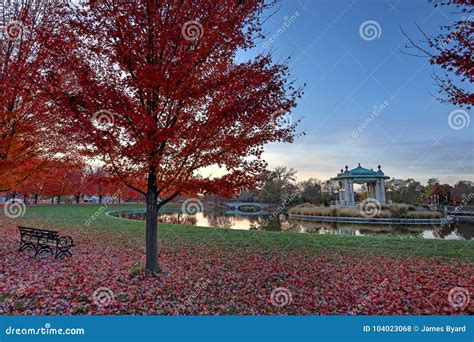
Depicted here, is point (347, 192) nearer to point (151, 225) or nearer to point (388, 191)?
point (388, 191)

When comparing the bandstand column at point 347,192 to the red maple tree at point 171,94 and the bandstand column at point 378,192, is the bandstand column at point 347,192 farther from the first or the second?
the red maple tree at point 171,94

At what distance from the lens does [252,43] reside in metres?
6.21

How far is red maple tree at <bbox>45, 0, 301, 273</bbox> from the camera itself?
5.54 m

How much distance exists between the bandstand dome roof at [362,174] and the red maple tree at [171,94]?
27.4 m

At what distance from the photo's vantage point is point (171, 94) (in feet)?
18.7

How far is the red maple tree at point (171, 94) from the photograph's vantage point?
5.54m

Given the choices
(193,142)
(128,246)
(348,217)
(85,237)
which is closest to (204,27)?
(193,142)

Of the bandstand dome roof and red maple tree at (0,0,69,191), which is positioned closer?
red maple tree at (0,0,69,191)

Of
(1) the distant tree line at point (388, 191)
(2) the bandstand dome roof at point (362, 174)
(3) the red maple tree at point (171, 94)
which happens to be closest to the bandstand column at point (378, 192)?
(2) the bandstand dome roof at point (362, 174)

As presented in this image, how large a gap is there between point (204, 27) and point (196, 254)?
19.9ft

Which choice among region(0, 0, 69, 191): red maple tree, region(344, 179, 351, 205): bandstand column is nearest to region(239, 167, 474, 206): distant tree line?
region(344, 179, 351, 205): bandstand column

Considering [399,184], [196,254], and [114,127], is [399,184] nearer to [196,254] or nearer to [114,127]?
[196,254]

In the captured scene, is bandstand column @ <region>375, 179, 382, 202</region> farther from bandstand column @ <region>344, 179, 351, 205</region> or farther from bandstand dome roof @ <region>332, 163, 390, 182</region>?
bandstand column @ <region>344, 179, 351, 205</region>

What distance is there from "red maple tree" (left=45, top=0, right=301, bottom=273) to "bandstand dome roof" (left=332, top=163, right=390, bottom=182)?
89.8 ft
